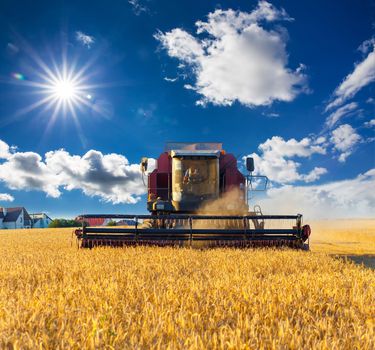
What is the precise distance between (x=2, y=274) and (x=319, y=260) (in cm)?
509

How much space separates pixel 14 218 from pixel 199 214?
201 ft

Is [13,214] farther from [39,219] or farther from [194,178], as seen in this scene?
[194,178]

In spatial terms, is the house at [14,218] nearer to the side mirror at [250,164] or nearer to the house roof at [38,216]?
the house roof at [38,216]

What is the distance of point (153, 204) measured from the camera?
414 inches

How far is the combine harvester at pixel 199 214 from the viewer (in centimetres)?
841

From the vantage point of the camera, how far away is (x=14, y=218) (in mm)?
62875

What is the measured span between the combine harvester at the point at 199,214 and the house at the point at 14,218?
59069 mm

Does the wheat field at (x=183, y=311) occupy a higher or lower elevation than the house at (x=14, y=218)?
lower

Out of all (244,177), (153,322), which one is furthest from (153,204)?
(153,322)

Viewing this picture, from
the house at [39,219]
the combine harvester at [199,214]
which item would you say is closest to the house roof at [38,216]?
the house at [39,219]

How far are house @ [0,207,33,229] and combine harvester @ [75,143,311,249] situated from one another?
59069 millimetres

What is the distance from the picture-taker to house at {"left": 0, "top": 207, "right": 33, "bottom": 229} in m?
62.6

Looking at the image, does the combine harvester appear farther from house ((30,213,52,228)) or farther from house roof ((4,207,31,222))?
house ((30,213,52,228))


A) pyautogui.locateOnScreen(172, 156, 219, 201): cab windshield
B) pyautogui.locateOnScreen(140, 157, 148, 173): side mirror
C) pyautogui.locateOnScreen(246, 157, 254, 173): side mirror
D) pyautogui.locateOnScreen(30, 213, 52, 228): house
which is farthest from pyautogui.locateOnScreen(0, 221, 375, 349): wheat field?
pyautogui.locateOnScreen(30, 213, 52, 228): house
